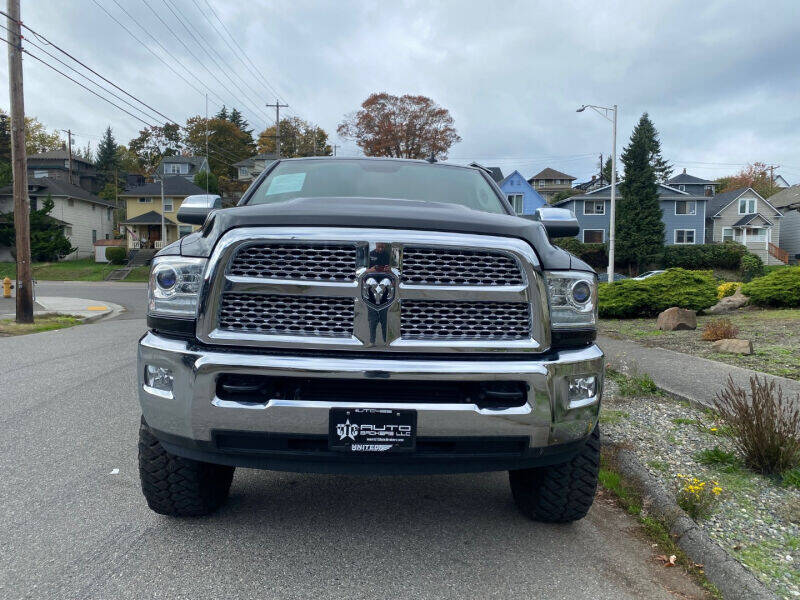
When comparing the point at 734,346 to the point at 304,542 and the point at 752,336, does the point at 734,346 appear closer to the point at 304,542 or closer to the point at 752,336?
the point at 752,336

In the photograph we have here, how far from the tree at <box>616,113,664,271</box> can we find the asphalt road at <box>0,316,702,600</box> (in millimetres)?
48044

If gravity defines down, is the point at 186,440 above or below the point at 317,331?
below

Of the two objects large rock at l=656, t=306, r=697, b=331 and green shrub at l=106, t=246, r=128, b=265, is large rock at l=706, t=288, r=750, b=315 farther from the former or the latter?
green shrub at l=106, t=246, r=128, b=265

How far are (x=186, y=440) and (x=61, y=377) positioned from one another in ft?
19.7

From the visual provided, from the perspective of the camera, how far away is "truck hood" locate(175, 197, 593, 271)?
2869mm

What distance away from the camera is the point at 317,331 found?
2.79 metres

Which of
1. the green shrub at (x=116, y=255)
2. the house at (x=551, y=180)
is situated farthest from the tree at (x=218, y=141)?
the house at (x=551, y=180)

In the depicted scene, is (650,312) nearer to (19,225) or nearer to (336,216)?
(336,216)

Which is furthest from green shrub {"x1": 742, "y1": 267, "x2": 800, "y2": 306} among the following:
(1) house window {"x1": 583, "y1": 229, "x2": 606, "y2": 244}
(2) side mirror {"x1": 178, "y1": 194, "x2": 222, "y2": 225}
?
(1) house window {"x1": 583, "y1": 229, "x2": 606, "y2": 244}

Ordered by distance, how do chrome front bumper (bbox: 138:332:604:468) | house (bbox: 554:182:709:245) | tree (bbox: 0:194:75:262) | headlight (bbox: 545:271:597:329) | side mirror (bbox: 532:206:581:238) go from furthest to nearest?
house (bbox: 554:182:709:245)
tree (bbox: 0:194:75:262)
side mirror (bbox: 532:206:581:238)
headlight (bbox: 545:271:597:329)
chrome front bumper (bbox: 138:332:604:468)

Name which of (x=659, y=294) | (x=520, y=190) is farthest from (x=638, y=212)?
(x=659, y=294)

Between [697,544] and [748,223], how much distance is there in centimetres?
6072

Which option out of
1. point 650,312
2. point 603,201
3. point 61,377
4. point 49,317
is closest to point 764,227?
point 603,201

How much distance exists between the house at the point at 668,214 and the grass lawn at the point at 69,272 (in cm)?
3384
